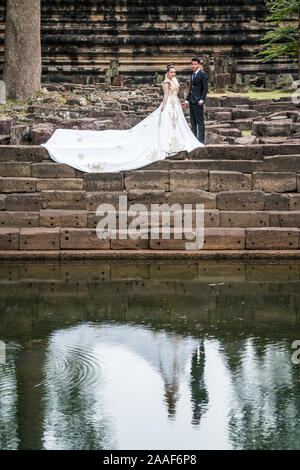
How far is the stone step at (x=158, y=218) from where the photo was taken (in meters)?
15.4

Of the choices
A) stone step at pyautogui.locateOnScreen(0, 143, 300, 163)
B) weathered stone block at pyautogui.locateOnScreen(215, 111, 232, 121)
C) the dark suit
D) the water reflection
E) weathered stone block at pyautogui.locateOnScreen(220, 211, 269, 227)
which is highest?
the dark suit

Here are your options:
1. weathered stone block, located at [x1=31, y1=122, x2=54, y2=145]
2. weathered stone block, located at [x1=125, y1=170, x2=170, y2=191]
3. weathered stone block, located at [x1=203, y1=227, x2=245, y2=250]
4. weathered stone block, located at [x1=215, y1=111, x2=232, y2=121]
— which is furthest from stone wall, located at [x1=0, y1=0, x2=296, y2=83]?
weathered stone block, located at [x1=203, y1=227, x2=245, y2=250]

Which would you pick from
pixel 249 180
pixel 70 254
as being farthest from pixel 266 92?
pixel 70 254

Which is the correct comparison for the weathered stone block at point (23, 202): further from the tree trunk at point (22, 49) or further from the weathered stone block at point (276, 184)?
the tree trunk at point (22, 49)

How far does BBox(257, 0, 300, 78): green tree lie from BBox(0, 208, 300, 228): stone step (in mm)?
16169

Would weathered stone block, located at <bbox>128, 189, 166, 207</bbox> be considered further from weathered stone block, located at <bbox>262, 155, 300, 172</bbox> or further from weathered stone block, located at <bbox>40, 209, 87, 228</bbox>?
weathered stone block, located at <bbox>262, 155, 300, 172</bbox>

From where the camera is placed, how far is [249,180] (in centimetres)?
1609

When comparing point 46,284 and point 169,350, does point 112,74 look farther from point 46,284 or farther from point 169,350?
point 169,350

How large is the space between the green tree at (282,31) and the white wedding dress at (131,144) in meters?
14.2

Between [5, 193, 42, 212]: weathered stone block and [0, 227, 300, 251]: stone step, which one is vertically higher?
[5, 193, 42, 212]: weathered stone block

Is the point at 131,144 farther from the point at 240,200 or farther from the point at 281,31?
the point at 281,31

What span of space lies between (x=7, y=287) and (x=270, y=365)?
463cm

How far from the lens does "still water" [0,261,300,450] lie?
297 inches

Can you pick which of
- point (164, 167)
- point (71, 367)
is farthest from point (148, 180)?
point (71, 367)
